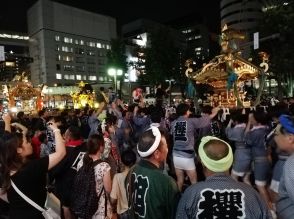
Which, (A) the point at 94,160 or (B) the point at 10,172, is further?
(A) the point at 94,160

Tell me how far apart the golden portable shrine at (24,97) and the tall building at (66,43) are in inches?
1988

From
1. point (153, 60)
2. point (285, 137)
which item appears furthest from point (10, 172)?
point (153, 60)

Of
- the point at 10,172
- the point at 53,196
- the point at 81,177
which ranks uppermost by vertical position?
the point at 10,172

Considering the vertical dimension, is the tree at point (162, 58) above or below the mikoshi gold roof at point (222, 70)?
above

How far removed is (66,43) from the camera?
8531 centimetres

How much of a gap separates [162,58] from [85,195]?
110ft

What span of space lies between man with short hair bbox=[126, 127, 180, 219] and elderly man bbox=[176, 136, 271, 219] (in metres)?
0.33

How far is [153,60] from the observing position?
1473 inches

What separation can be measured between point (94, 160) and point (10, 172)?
1.25 metres

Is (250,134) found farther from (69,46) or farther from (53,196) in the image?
(69,46)

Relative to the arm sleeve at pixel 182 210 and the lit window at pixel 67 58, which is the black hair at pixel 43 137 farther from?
the lit window at pixel 67 58

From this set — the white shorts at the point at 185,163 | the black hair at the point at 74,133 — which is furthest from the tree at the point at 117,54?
the black hair at the point at 74,133

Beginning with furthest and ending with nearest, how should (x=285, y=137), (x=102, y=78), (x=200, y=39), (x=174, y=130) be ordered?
(x=200, y=39), (x=102, y=78), (x=174, y=130), (x=285, y=137)

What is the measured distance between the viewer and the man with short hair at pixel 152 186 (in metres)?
3.10
